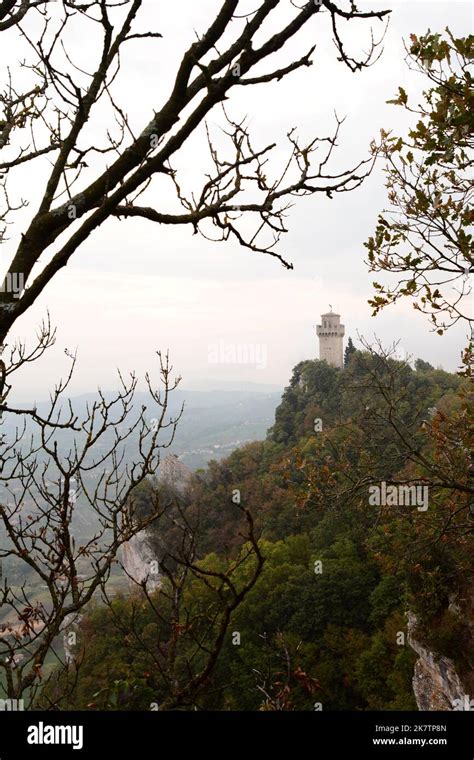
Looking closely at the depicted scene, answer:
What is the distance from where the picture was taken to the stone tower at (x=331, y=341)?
62031mm

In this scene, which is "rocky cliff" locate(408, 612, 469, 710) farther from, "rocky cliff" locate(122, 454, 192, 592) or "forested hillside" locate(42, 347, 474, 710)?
"rocky cliff" locate(122, 454, 192, 592)

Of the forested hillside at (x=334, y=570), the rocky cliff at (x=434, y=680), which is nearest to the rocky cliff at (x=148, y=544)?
the forested hillside at (x=334, y=570)

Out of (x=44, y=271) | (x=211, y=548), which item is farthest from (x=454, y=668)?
(x=211, y=548)

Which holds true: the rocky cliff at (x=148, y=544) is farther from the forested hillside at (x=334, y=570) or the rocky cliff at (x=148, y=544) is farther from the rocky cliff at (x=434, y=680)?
the rocky cliff at (x=434, y=680)

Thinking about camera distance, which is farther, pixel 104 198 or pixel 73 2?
pixel 73 2

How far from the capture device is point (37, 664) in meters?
4.23

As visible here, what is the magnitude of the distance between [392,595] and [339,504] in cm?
2471

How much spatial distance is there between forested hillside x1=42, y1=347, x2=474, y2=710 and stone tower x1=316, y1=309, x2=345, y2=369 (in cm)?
821

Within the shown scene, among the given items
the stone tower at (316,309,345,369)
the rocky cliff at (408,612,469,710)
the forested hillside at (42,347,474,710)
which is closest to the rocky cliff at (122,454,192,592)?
the forested hillside at (42,347,474,710)

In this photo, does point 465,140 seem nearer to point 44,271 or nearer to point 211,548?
point 44,271

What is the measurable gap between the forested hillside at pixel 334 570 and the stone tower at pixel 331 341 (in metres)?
8.21

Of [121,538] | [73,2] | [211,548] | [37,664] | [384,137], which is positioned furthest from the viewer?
[211,548]

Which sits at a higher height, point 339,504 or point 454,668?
point 339,504

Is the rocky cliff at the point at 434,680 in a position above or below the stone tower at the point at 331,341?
below
